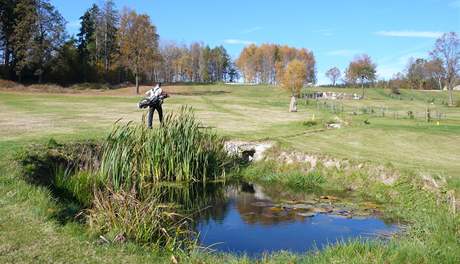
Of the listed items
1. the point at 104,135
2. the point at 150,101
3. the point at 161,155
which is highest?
the point at 150,101

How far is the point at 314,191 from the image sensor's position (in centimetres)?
1570

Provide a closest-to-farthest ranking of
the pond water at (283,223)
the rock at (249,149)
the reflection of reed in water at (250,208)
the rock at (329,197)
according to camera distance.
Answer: the pond water at (283,223) → the reflection of reed in water at (250,208) → the rock at (329,197) → the rock at (249,149)

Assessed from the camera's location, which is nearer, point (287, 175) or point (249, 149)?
point (287, 175)

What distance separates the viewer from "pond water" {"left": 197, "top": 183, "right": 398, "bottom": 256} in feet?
34.2

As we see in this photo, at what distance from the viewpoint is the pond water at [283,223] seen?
10414 mm

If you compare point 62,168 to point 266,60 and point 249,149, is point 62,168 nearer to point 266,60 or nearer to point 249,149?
point 249,149

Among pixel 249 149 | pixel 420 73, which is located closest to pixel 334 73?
pixel 420 73

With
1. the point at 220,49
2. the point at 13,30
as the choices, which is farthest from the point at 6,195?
the point at 220,49

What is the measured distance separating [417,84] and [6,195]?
367ft

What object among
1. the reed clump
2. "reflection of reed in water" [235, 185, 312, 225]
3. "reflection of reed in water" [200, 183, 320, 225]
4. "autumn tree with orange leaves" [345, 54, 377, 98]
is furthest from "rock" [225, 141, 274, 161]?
"autumn tree with orange leaves" [345, 54, 377, 98]

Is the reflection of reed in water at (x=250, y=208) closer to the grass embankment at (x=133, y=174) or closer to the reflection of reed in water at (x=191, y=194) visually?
the reflection of reed in water at (x=191, y=194)

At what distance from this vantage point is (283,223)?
39.5 ft

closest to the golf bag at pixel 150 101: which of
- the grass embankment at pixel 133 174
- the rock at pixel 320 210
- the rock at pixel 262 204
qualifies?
the grass embankment at pixel 133 174

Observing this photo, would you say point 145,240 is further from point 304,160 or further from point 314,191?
point 304,160
